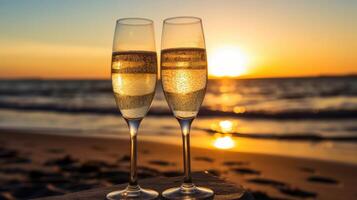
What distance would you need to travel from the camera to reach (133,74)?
1.75 m

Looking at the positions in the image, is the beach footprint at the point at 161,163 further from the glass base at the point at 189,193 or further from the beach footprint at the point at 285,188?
the glass base at the point at 189,193

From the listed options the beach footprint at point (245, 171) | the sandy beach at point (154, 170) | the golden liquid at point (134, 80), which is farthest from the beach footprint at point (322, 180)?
the golden liquid at point (134, 80)

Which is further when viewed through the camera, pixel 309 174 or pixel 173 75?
pixel 309 174

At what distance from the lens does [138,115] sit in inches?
71.7

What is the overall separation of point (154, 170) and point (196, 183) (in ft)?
22.2

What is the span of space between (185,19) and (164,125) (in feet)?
47.9

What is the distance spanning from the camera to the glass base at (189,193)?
1783 millimetres

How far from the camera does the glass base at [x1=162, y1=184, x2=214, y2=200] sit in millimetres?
1783

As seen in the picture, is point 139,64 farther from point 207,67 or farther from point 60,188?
point 60,188

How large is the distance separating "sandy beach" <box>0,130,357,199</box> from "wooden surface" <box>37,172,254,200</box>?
16.6ft

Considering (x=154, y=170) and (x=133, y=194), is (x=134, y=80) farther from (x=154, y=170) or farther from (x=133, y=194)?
(x=154, y=170)

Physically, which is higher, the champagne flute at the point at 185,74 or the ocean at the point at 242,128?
the champagne flute at the point at 185,74

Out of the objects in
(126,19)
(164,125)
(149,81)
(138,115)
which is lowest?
(164,125)

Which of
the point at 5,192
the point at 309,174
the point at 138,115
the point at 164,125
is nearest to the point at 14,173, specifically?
the point at 5,192
